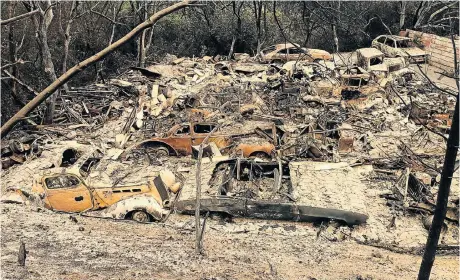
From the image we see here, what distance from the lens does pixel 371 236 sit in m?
9.39

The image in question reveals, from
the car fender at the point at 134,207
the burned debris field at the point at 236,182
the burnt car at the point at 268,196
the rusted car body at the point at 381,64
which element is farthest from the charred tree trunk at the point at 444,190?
the rusted car body at the point at 381,64

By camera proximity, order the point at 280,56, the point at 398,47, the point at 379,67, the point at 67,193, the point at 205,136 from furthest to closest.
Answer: the point at 280,56 → the point at 398,47 → the point at 379,67 → the point at 205,136 → the point at 67,193

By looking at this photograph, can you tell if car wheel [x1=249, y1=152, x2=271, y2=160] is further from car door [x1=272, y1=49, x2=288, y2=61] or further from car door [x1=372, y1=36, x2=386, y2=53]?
car door [x1=372, y1=36, x2=386, y2=53]

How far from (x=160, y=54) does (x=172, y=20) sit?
2821 mm

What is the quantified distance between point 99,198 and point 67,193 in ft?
2.28

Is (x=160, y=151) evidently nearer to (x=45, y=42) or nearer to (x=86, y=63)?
(x=45, y=42)

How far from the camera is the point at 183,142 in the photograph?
13281mm

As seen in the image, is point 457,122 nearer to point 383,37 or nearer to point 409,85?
point 409,85

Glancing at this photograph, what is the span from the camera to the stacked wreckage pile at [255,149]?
9680 millimetres

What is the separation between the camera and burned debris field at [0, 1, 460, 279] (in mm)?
7555

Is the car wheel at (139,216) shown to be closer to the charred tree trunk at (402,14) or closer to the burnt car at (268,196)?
the burnt car at (268,196)

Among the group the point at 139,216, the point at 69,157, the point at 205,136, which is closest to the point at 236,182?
the point at 139,216

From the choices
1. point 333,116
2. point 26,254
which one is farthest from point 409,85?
point 26,254

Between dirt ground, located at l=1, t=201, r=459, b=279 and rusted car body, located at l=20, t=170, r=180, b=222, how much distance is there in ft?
1.18
